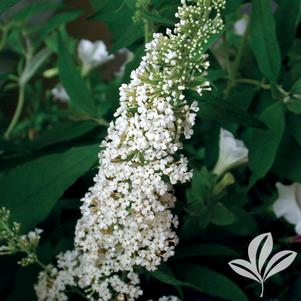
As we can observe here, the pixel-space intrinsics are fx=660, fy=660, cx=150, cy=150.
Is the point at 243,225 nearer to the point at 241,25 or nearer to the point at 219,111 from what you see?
the point at 219,111

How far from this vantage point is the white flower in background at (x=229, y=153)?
1.55 ft

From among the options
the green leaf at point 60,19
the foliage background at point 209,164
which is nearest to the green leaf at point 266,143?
the foliage background at point 209,164

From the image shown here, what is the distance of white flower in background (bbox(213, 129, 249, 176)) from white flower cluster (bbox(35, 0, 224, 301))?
9 centimetres

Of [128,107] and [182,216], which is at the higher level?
[128,107]

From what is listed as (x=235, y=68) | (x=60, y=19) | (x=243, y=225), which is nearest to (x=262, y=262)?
(x=243, y=225)

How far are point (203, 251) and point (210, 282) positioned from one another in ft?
0.10

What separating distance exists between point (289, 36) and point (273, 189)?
14cm

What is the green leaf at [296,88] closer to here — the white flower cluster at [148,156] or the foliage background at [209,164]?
the foliage background at [209,164]

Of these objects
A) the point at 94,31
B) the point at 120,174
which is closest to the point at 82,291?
the point at 120,174

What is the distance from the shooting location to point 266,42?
449mm

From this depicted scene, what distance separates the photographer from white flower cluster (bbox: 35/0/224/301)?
1.15 feet

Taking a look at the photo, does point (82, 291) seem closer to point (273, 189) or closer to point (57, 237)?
point (57, 237)

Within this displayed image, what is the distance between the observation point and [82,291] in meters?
0.47

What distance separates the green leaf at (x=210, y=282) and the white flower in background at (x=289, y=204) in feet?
0.24
